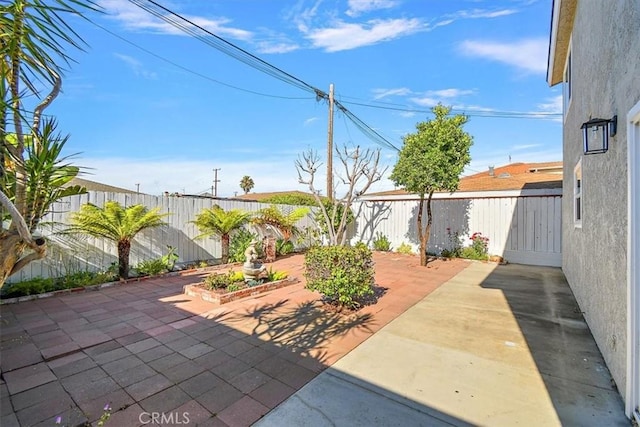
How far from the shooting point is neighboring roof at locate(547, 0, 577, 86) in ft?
18.3

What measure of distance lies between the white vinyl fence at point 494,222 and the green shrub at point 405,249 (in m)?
0.18

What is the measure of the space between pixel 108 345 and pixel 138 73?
23.8 feet

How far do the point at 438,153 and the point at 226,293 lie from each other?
6.29 m

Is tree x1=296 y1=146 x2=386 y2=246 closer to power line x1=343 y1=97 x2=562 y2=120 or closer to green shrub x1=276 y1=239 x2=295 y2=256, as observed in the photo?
green shrub x1=276 y1=239 x2=295 y2=256

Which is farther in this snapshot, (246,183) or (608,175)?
(246,183)

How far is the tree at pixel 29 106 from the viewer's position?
169 centimetres

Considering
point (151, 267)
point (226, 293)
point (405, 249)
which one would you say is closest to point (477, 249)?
point (405, 249)

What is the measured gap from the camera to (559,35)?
635 centimetres

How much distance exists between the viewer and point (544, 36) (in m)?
7.92

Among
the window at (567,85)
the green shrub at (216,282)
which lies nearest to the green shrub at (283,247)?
the green shrub at (216,282)

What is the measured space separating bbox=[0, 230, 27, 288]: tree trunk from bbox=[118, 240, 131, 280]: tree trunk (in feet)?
16.3

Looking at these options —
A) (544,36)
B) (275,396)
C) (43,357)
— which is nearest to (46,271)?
(43,357)

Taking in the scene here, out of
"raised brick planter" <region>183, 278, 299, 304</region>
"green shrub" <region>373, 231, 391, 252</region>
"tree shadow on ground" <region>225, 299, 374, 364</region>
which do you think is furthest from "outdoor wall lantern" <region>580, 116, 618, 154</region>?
"green shrub" <region>373, 231, 391, 252</region>

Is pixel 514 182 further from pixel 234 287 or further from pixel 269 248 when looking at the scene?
pixel 234 287
